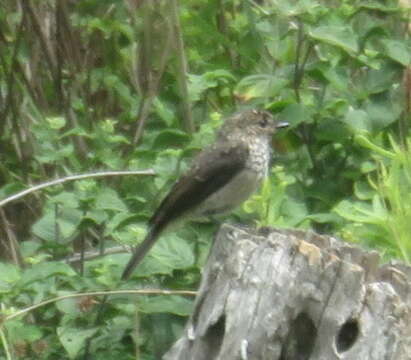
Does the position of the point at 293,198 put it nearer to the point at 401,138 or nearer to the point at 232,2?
the point at 401,138

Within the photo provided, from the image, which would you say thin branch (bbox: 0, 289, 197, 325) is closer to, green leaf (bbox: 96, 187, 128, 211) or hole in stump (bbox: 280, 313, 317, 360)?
green leaf (bbox: 96, 187, 128, 211)

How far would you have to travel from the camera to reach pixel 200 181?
7488 mm

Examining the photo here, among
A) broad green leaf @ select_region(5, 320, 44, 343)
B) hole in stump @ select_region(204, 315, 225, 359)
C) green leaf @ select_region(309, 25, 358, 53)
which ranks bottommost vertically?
broad green leaf @ select_region(5, 320, 44, 343)

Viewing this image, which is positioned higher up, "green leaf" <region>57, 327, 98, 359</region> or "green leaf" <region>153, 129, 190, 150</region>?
"green leaf" <region>153, 129, 190, 150</region>

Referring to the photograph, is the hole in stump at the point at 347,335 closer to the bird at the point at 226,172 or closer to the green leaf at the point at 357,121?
the bird at the point at 226,172

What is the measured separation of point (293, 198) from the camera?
23.9 feet

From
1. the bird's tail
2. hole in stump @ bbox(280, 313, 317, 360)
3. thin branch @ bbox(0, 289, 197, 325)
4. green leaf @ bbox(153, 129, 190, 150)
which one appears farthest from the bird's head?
hole in stump @ bbox(280, 313, 317, 360)

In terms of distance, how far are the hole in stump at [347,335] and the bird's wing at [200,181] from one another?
230 cm

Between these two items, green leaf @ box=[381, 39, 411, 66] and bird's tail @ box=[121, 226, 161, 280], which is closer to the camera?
bird's tail @ box=[121, 226, 161, 280]

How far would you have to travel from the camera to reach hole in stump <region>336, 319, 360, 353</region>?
4.60 meters

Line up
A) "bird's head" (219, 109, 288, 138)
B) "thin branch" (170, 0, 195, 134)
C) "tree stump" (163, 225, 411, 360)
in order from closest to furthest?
"tree stump" (163, 225, 411, 360) < "bird's head" (219, 109, 288, 138) < "thin branch" (170, 0, 195, 134)

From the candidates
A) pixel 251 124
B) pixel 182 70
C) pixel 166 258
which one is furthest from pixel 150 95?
pixel 166 258

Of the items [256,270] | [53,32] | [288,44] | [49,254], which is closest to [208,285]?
[256,270]

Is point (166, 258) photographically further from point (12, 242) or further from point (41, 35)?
point (41, 35)
